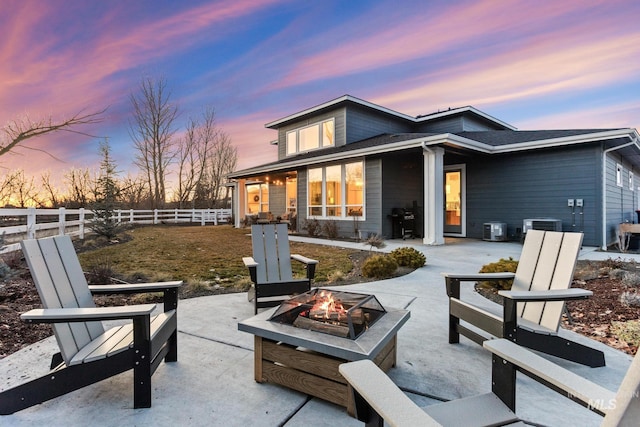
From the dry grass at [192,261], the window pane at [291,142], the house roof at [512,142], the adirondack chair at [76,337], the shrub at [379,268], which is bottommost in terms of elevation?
the dry grass at [192,261]

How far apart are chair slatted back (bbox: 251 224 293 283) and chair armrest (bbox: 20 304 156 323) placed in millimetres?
2106

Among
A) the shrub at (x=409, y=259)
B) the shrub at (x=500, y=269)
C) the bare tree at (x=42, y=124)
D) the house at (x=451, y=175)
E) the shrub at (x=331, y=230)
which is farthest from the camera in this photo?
the shrub at (x=331, y=230)

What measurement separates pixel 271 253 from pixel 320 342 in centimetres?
230

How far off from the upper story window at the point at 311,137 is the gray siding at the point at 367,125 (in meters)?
0.83

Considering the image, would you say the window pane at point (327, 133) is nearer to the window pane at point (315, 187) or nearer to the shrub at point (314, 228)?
the window pane at point (315, 187)

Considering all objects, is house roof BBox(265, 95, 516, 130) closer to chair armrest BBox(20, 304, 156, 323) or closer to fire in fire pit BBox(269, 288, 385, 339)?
fire in fire pit BBox(269, 288, 385, 339)

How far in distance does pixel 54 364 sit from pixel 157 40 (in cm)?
917

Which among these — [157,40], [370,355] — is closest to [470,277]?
[370,355]

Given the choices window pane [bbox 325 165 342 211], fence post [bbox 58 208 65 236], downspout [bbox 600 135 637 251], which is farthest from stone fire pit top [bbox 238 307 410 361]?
fence post [bbox 58 208 65 236]

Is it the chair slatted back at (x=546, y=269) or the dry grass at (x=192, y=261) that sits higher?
the chair slatted back at (x=546, y=269)

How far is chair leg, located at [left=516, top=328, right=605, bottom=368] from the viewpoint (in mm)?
2273

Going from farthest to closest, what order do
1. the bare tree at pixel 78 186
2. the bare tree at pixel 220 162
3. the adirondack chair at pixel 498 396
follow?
the bare tree at pixel 220 162, the bare tree at pixel 78 186, the adirondack chair at pixel 498 396

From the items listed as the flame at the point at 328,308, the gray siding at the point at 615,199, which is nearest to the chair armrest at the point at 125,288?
the flame at the point at 328,308

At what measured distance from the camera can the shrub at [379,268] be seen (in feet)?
17.9
